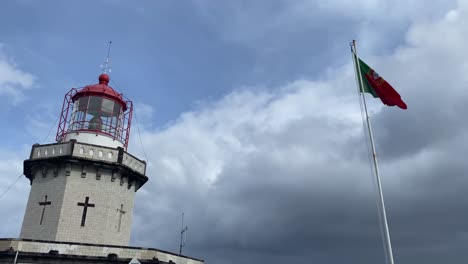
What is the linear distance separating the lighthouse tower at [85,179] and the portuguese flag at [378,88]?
1527 centimetres

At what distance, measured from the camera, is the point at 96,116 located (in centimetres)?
2808

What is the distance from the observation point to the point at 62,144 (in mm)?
25797

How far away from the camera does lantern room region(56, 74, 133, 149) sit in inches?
1082

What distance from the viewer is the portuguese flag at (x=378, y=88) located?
701 inches

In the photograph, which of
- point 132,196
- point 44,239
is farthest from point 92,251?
point 132,196

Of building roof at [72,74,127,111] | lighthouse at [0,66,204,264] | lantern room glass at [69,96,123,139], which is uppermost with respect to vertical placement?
building roof at [72,74,127,111]

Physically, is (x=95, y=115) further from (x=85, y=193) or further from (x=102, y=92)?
(x=85, y=193)

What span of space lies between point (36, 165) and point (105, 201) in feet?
16.2

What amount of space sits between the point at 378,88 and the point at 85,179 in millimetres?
17219

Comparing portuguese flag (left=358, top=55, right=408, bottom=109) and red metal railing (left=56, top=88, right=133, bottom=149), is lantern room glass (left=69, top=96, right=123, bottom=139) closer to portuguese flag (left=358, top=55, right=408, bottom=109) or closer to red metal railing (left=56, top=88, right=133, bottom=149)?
red metal railing (left=56, top=88, right=133, bottom=149)

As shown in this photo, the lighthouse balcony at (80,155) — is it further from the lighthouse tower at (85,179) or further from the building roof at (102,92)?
the building roof at (102,92)

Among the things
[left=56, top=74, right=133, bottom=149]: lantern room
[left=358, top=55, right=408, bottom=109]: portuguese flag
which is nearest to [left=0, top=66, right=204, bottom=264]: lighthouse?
[left=56, top=74, right=133, bottom=149]: lantern room

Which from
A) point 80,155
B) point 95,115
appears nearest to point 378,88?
point 80,155

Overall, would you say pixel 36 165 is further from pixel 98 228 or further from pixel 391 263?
pixel 391 263
